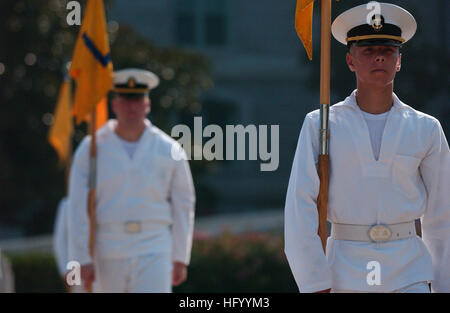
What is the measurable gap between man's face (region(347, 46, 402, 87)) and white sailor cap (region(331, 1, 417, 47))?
0.10 feet

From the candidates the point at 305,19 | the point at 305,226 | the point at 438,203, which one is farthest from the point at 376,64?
the point at 305,226

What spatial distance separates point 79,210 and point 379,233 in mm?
3187

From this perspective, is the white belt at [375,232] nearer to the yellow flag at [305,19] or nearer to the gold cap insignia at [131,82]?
the yellow flag at [305,19]

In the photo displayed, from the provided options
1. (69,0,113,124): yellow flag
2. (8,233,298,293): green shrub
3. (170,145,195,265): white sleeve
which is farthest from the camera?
(8,233,298,293): green shrub

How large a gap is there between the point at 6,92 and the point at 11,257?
11.2 ft

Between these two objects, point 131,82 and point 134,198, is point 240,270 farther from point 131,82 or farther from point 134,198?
point 134,198

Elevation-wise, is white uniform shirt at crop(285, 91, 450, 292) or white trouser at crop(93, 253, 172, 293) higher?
white uniform shirt at crop(285, 91, 450, 292)

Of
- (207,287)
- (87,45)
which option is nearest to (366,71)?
(87,45)

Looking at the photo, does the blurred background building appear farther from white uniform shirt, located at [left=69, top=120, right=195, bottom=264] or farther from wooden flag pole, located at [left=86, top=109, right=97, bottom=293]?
wooden flag pole, located at [left=86, top=109, right=97, bottom=293]

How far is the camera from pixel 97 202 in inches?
302

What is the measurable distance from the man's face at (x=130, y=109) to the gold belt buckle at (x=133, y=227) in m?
0.83

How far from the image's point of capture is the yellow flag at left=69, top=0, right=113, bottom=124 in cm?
831

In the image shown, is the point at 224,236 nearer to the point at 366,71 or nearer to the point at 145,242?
the point at 145,242

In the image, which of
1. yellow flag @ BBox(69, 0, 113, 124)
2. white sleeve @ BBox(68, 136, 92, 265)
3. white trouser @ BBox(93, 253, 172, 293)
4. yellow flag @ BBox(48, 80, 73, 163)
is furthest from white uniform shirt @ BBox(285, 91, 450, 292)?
yellow flag @ BBox(48, 80, 73, 163)
